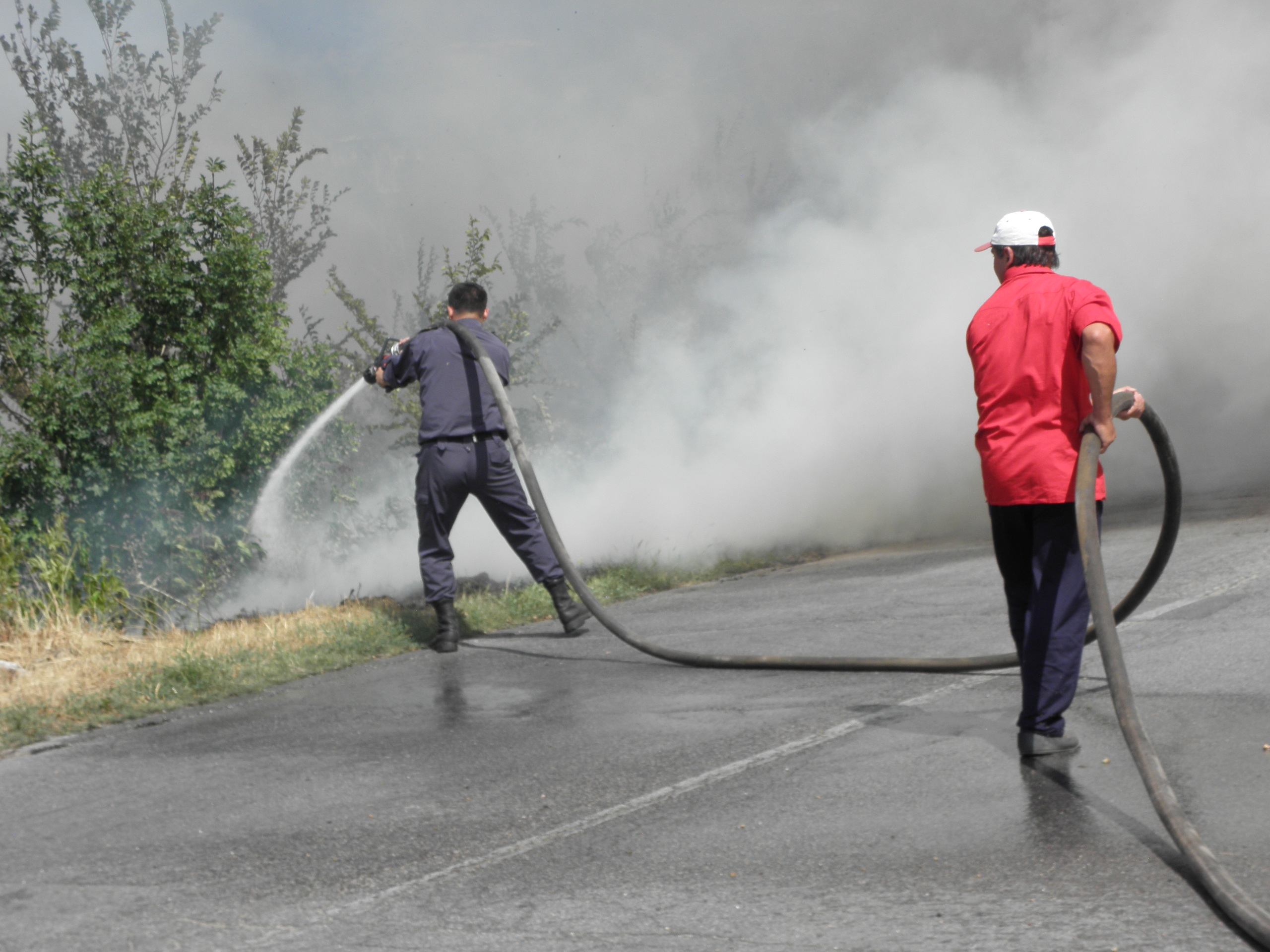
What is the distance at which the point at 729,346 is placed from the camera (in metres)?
10.9

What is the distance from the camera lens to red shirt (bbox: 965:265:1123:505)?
3.64 metres

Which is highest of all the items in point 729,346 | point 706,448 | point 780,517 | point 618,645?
point 729,346

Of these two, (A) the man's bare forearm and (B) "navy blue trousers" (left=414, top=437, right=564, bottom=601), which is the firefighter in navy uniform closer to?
(B) "navy blue trousers" (left=414, top=437, right=564, bottom=601)

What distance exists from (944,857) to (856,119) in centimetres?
1034

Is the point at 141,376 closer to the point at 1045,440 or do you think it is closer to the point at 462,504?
the point at 462,504

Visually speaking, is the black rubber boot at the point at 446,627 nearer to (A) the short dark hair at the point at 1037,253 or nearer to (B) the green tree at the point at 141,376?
(B) the green tree at the point at 141,376

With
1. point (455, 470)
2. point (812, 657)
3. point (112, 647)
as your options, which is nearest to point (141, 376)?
point (112, 647)

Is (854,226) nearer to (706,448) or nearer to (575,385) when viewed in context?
(706,448)

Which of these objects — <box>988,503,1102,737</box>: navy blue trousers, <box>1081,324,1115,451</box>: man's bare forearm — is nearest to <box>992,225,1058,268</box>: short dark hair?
<box>1081,324,1115,451</box>: man's bare forearm

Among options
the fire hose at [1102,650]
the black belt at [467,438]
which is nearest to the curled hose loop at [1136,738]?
the fire hose at [1102,650]

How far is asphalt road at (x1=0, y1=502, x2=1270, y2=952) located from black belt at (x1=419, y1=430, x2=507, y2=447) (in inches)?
50.5

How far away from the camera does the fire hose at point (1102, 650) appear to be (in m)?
2.62

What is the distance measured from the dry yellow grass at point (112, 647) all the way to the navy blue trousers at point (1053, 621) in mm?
3692

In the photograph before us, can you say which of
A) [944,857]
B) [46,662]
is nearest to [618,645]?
[46,662]
